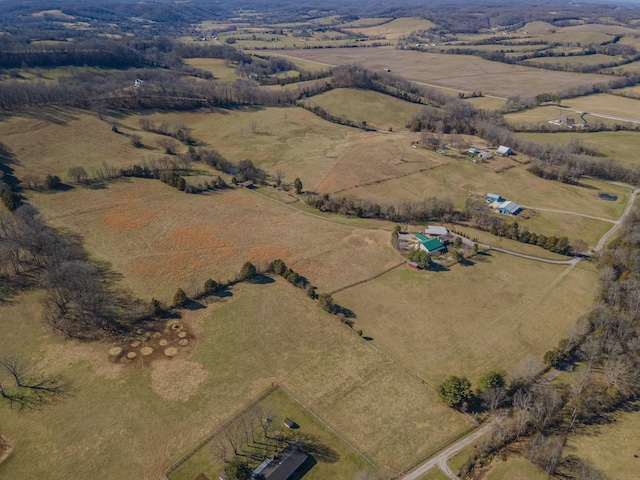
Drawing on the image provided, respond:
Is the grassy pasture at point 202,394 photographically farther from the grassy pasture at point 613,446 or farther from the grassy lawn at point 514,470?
the grassy pasture at point 613,446

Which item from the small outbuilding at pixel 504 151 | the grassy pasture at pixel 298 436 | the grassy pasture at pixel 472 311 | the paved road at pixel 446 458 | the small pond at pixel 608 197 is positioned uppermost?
the small outbuilding at pixel 504 151

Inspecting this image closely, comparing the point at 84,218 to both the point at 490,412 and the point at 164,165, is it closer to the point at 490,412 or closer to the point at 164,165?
the point at 164,165

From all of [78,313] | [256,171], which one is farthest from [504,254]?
[78,313]

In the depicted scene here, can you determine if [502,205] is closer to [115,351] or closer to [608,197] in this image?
[608,197]

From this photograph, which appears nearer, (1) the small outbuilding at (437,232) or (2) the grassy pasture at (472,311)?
(2) the grassy pasture at (472,311)

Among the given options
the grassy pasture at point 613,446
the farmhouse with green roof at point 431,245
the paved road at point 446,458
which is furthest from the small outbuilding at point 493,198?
the paved road at point 446,458

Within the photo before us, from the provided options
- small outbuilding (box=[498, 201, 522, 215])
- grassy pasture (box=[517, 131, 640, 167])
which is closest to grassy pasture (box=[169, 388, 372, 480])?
small outbuilding (box=[498, 201, 522, 215])
